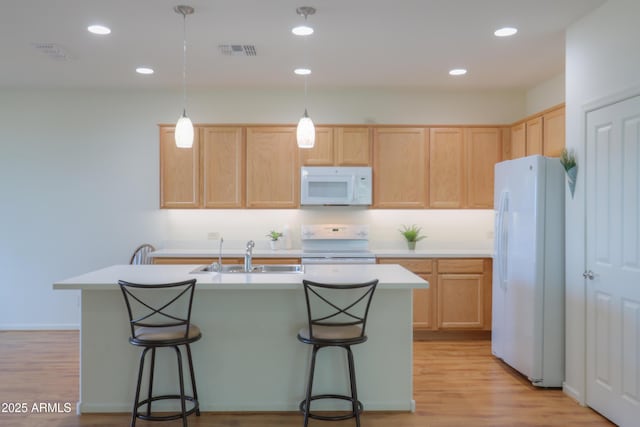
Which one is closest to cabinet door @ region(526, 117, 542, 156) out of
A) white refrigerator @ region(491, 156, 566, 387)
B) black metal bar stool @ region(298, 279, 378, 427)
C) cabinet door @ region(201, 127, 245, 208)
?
white refrigerator @ region(491, 156, 566, 387)

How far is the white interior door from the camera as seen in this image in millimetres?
2848

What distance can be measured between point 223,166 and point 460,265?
266cm

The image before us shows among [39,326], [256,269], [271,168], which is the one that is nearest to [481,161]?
[271,168]

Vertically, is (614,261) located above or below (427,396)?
above

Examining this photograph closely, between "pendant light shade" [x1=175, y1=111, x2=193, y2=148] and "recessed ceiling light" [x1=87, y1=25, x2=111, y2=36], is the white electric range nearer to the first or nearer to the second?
"pendant light shade" [x1=175, y1=111, x2=193, y2=148]

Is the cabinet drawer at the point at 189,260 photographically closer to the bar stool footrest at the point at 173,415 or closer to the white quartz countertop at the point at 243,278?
the white quartz countertop at the point at 243,278

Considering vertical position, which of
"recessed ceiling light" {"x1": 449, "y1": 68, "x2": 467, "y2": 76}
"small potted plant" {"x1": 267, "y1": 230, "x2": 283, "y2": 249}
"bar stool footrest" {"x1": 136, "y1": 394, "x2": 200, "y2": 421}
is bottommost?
"bar stool footrest" {"x1": 136, "y1": 394, "x2": 200, "y2": 421}

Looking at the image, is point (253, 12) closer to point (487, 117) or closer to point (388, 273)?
point (388, 273)

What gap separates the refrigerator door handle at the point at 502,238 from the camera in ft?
13.6

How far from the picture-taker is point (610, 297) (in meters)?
3.05

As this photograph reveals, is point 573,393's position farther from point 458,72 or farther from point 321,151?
point 321,151

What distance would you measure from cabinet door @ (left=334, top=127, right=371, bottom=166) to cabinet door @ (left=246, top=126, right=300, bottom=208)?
0.46 meters

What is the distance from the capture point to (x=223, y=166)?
524 cm

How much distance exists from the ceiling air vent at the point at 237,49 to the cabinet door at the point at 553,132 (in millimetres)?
2619
